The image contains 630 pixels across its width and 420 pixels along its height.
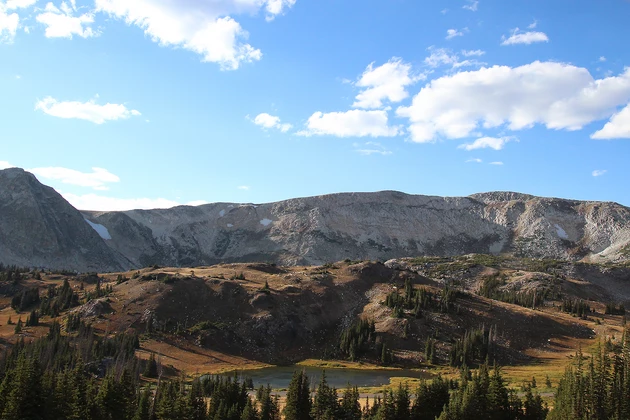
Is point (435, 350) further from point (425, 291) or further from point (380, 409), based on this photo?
point (380, 409)

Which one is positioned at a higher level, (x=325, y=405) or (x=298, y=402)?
(x=325, y=405)

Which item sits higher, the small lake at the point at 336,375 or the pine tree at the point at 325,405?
the pine tree at the point at 325,405

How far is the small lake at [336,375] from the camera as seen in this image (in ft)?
345

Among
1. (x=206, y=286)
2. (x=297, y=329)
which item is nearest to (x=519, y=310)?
(x=297, y=329)

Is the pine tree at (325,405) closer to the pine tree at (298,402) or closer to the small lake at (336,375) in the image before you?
the pine tree at (298,402)

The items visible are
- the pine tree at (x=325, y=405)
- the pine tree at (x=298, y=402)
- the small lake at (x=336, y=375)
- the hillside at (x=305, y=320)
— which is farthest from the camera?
the hillside at (x=305, y=320)

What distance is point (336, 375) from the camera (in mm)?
115500

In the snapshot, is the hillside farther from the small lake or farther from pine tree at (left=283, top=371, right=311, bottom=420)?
pine tree at (left=283, top=371, right=311, bottom=420)

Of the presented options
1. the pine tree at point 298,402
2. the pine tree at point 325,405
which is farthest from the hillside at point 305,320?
the pine tree at point 325,405

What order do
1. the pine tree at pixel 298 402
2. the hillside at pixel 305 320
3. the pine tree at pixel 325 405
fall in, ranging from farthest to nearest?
1. the hillside at pixel 305 320
2. the pine tree at pixel 298 402
3. the pine tree at pixel 325 405

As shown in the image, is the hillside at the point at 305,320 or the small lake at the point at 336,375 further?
the hillside at the point at 305,320

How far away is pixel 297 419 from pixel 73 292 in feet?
364

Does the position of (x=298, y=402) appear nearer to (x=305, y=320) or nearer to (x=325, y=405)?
(x=325, y=405)

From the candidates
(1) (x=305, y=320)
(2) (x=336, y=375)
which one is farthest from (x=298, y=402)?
(1) (x=305, y=320)
